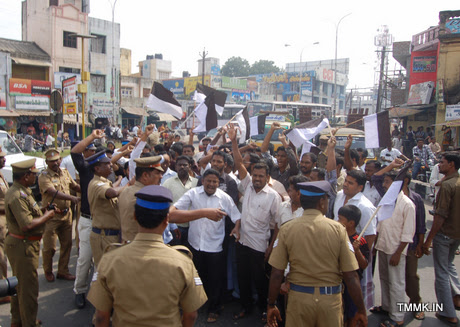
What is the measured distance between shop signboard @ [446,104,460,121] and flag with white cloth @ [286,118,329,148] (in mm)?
15042

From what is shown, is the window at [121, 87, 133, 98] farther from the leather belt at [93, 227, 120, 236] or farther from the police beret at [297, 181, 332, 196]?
the police beret at [297, 181, 332, 196]

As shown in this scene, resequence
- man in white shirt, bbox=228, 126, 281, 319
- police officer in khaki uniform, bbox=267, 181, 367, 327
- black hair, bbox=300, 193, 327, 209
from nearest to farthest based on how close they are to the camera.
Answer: police officer in khaki uniform, bbox=267, 181, 367, 327
black hair, bbox=300, 193, 327, 209
man in white shirt, bbox=228, 126, 281, 319

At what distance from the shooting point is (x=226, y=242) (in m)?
5.02

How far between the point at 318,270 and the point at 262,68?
9569 cm

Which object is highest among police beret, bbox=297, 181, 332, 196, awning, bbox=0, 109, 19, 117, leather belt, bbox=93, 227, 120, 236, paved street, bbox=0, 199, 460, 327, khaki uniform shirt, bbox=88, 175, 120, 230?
awning, bbox=0, 109, 19, 117

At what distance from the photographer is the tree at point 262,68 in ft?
309

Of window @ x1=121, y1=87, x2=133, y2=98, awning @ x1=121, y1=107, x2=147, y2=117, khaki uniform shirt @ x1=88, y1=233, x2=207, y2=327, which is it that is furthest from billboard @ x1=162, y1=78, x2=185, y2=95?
khaki uniform shirt @ x1=88, y1=233, x2=207, y2=327

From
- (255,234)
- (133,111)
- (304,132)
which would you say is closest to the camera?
(255,234)

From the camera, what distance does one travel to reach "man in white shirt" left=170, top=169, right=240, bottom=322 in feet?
14.8

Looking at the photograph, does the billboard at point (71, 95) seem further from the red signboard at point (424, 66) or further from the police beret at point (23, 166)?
the red signboard at point (424, 66)

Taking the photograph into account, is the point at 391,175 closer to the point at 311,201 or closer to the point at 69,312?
the point at 311,201

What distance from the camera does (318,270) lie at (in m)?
2.86

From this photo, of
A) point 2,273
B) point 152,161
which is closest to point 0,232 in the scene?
point 2,273

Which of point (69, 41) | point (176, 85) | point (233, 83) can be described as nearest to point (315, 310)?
point (69, 41)
